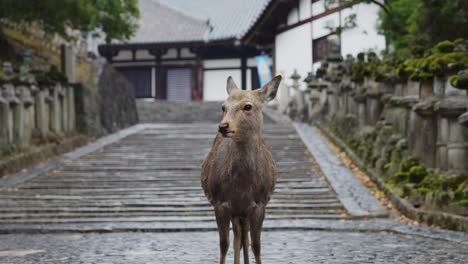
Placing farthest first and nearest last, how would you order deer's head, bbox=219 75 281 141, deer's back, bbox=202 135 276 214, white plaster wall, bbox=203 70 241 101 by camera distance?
white plaster wall, bbox=203 70 241 101 → deer's back, bbox=202 135 276 214 → deer's head, bbox=219 75 281 141

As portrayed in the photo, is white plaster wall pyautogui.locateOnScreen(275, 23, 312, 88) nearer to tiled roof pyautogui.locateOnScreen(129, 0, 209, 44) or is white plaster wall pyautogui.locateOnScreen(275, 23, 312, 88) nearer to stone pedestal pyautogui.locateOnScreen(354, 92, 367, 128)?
tiled roof pyautogui.locateOnScreen(129, 0, 209, 44)

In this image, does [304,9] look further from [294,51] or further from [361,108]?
[361,108]

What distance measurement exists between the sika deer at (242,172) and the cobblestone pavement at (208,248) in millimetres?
1900

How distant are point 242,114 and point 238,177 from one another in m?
0.61

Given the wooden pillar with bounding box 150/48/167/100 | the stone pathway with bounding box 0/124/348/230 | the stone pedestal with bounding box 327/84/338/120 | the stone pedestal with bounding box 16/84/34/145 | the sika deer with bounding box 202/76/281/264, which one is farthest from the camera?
the wooden pillar with bounding box 150/48/167/100

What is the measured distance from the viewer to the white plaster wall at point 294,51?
106ft

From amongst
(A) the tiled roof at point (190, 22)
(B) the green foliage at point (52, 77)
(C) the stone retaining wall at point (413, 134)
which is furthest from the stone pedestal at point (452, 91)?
(A) the tiled roof at point (190, 22)

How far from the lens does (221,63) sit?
41.1 meters

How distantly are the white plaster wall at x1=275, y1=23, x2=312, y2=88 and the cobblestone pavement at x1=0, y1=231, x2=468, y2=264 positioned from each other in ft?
→ 69.6

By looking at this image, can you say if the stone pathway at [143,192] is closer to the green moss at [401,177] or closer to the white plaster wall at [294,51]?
the green moss at [401,177]

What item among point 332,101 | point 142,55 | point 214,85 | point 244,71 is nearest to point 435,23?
point 332,101

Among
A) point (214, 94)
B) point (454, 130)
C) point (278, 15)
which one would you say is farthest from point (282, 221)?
point (214, 94)

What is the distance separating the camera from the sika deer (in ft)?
22.2

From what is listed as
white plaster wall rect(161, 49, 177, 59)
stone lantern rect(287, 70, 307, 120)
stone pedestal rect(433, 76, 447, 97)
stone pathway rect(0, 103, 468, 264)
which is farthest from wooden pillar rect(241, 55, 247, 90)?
stone pedestal rect(433, 76, 447, 97)
